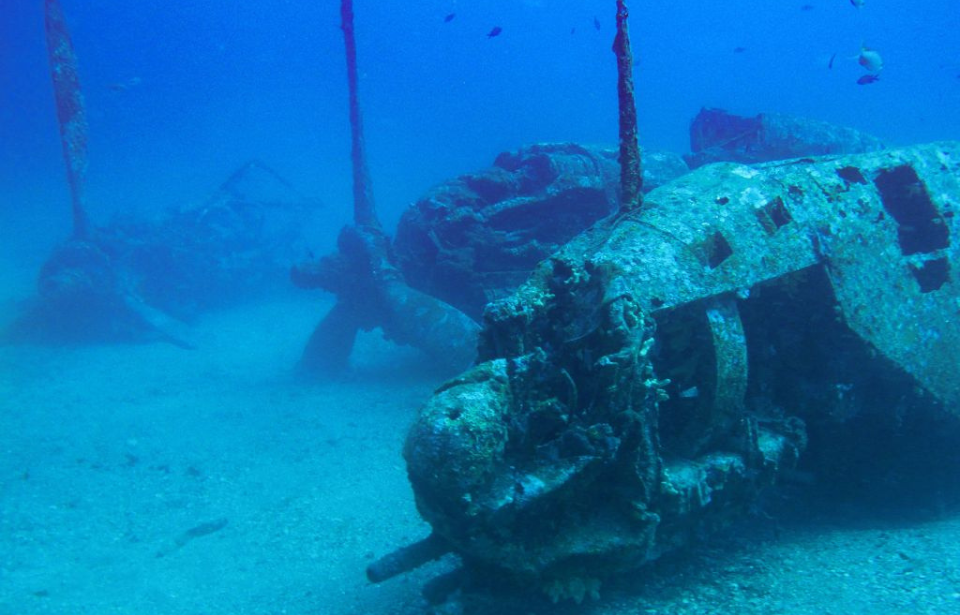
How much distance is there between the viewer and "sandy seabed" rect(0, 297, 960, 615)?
12.7 feet

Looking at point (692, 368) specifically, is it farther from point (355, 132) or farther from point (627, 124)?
point (355, 132)

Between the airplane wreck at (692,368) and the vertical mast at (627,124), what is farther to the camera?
the vertical mast at (627,124)

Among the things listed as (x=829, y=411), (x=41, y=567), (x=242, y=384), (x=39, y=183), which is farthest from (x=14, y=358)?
(x=39, y=183)

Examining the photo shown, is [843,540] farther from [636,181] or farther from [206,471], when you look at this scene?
[206,471]

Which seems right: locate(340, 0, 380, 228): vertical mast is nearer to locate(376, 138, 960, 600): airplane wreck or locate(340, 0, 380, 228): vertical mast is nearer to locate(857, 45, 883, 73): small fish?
locate(376, 138, 960, 600): airplane wreck

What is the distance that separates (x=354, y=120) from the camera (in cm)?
1606

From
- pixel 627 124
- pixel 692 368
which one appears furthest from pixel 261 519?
pixel 627 124

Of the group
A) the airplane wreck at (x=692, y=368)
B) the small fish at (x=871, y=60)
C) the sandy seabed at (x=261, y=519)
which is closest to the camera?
the airplane wreck at (x=692, y=368)

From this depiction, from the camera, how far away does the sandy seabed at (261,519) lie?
12.7 feet

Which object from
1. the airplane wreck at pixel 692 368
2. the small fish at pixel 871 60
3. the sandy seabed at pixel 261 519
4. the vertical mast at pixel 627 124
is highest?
the small fish at pixel 871 60

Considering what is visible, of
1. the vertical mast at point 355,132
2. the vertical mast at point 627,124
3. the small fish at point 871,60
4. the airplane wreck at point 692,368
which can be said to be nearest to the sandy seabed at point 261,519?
the airplane wreck at point 692,368

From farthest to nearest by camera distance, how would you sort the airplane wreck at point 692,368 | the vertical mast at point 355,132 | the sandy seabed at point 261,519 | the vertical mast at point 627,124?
1. the vertical mast at point 355,132
2. the vertical mast at point 627,124
3. the sandy seabed at point 261,519
4. the airplane wreck at point 692,368

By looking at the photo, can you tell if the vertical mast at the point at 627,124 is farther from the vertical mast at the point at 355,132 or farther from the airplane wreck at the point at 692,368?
the vertical mast at the point at 355,132

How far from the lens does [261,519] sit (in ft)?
24.1
